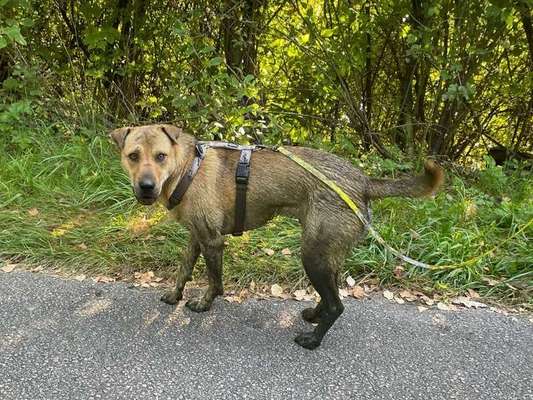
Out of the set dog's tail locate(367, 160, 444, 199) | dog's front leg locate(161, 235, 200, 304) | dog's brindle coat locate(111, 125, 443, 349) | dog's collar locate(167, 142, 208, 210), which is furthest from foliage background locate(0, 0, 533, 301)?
Answer: dog's tail locate(367, 160, 444, 199)

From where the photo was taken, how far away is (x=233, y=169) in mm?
3307

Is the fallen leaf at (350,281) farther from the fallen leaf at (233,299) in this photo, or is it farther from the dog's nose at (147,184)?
the dog's nose at (147,184)

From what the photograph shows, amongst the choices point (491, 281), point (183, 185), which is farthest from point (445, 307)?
point (183, 185)

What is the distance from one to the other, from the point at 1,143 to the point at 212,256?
150 inches

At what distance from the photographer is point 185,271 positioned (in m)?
3.58

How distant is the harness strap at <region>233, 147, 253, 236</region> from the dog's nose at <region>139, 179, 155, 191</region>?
1.89 ft

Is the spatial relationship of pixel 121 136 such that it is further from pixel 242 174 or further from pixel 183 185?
pixel 242 174

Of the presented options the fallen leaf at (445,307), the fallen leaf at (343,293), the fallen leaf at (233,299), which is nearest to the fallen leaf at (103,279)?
the fallen leaf at (233,299)

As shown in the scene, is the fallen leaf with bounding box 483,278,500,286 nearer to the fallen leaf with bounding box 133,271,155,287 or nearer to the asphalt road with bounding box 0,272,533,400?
the asphalt road with bounding box 0,272,533,400

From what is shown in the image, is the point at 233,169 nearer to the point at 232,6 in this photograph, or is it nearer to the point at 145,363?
the point at 145,363

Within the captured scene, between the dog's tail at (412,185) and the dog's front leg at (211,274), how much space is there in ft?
3.46

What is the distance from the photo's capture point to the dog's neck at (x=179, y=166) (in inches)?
125

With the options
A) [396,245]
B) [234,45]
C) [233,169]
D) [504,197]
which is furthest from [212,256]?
[234,45]

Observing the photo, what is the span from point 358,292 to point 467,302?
0.80 meters
